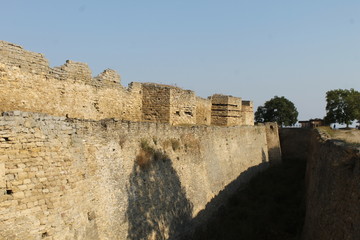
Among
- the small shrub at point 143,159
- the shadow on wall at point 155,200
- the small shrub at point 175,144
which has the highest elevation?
the small shrub at point 175,144

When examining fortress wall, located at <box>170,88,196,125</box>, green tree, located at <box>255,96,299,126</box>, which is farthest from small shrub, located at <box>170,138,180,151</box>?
green tree, located at <box>255,96,299,126</box>

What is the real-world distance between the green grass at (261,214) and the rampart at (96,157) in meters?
0.79

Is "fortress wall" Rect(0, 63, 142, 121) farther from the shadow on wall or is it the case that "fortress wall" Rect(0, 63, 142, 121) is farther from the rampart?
the shadow on wall

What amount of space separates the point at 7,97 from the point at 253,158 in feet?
56.7

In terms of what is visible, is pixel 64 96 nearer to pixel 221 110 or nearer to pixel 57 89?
pixel 57 89

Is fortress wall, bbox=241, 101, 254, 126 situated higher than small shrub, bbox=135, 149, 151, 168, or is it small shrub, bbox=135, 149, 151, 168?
fortress wall, bbox=241, 101, 254, 126

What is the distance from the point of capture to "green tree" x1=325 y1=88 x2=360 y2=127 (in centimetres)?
4278

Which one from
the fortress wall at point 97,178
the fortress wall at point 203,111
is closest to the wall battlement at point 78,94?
the fortress wall at point 97,178

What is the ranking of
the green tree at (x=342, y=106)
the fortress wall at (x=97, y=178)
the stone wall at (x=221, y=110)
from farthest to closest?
the green tree at (x=342, y=106) → the stone wall at (x=221, y=110) → the fortress wall at (x=97, y=178)

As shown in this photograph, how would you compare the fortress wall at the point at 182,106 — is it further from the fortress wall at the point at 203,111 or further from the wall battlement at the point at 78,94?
the fortress wall at the point at 203,111

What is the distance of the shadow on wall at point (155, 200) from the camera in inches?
361

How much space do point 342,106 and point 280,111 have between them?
21.4 m

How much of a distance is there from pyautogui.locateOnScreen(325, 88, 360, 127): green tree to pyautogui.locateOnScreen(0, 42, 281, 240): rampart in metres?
30.6

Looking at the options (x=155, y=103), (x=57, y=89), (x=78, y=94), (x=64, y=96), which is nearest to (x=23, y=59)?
(x=57, y=89)
